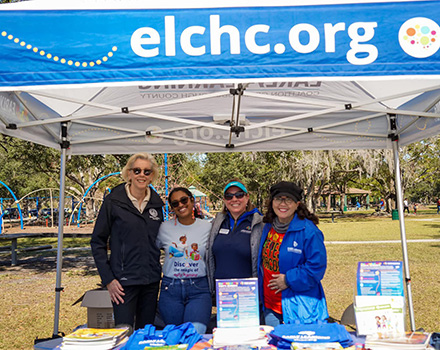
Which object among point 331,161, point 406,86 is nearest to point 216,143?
point 406,86

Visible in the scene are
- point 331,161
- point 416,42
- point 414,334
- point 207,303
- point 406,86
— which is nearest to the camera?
point 416,42

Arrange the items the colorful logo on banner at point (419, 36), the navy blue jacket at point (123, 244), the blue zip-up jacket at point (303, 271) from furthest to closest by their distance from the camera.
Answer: the navy blue jacket at point (123, 244), the blue zip-up jacket at point (303, 271), the colorful logo on banner at point (419, 36)

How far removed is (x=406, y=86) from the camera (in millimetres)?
3822

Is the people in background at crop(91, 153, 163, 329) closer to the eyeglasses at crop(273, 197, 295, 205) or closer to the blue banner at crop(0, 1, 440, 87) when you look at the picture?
the eyeglasses at crop(273, 197, 295, 205)

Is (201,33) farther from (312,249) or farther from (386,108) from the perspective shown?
(386,108)

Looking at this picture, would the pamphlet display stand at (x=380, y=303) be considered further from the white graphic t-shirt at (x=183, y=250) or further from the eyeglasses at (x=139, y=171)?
the eyeglasses at (x=139, y=171)

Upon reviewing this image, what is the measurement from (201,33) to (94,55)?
0.54 metres

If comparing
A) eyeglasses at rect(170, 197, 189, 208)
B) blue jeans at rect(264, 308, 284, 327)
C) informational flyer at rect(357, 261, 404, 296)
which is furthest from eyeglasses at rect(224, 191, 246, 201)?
informational flyer at rect(357, 261, 404, 296)

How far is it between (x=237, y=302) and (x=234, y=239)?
0.88m

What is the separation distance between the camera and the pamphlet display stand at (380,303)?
225 cm

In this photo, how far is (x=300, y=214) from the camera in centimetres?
297

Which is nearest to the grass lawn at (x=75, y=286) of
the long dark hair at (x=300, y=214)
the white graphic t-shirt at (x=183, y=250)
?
the long dark hair at (x=300, y=214)

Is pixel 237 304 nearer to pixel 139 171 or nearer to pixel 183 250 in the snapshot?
pixel 183 250

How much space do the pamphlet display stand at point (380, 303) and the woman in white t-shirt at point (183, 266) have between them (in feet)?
4.05
